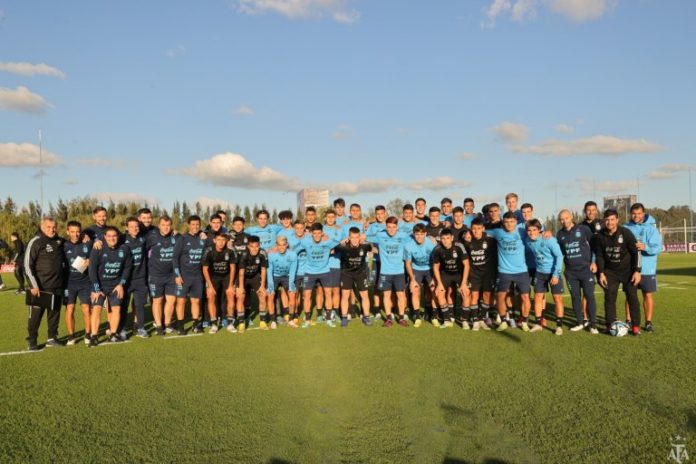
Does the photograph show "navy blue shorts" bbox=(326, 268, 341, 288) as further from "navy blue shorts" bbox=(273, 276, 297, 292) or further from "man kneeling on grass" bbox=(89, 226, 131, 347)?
"man kneeling on grass" bbox=(89, 226, 131, 347)

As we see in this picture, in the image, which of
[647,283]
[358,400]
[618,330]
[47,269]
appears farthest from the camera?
[647,283]

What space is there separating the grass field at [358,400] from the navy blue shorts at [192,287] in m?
1.40

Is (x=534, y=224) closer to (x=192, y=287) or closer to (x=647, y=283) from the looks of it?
(x=647, y=283)

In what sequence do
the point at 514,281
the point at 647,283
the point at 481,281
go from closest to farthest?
the point at 647,283
the point at 514,281
the point at 481,281

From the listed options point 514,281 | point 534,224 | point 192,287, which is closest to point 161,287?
point 192,287

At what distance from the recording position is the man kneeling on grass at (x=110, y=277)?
748 cm

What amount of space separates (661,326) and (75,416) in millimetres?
8428

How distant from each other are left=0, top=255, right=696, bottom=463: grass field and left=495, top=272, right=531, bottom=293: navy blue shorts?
38.5 inches

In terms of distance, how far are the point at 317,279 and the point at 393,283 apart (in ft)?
4.82

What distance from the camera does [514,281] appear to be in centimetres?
788

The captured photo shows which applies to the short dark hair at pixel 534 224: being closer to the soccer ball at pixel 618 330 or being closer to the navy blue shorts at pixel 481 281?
the navy blue shorts at pixel 481 281

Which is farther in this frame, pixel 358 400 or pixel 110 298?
pixel 110 298

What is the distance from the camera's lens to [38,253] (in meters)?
7.39

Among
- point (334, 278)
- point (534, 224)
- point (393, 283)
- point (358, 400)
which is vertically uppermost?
point (534, 224)
